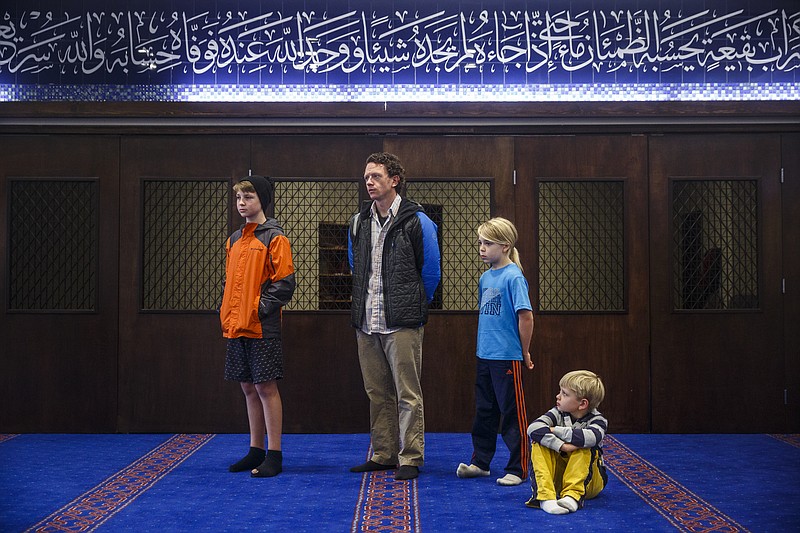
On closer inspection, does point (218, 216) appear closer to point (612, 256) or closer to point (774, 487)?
point (612, 256)

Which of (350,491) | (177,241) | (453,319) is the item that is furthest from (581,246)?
(177,241)

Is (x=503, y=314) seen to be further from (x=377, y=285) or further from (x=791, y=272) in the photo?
(x=791, y=272)

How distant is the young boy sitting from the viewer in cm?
318

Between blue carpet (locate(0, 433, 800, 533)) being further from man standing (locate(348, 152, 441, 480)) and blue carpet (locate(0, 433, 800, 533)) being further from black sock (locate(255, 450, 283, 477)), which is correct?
man standing (locate(348, 152, 441, 480))

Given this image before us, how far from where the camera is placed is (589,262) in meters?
5.07

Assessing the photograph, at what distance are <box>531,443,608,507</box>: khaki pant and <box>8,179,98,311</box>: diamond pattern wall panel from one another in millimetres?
3133

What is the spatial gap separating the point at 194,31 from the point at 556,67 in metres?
2.30

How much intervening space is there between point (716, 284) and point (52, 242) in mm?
4159

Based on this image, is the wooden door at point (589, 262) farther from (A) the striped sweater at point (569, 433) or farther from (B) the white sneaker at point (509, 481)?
(A) the striped sweater at point (569, 433)

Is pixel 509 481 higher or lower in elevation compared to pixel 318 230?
lower

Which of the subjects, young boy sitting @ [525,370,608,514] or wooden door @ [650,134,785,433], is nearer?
young boy sitting @ [525,370,608,514]

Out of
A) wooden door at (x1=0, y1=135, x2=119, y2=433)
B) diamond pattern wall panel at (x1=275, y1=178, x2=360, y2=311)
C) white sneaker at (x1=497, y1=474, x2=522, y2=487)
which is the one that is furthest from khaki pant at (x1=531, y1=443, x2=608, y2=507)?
wooden door at (x1=0, y1=135, x2=119, y2=433)

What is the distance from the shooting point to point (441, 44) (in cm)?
511

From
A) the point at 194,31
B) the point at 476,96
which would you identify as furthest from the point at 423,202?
the point at 194,31
